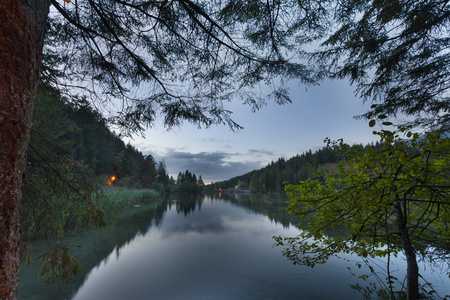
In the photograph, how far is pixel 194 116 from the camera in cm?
296

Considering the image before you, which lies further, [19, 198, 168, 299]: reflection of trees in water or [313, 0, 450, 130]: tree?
[19, 198, 168, 299]: reflection of trees in water

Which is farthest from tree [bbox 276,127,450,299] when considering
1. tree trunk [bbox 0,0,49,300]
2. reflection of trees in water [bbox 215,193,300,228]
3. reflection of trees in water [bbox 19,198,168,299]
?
reflection of trees in water [bbox 215,193,300,228]

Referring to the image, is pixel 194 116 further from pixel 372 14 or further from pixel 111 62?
pixel 372 14

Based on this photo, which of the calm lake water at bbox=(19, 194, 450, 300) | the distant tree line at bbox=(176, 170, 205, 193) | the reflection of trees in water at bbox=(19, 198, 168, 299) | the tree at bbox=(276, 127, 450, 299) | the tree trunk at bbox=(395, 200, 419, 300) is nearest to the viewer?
the tree at bbox=(276, 127, 450, 299)

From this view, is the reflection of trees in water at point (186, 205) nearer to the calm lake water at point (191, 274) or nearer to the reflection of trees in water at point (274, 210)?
the reflection of trees in water at point (274, 210)

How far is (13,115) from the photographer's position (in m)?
0.87

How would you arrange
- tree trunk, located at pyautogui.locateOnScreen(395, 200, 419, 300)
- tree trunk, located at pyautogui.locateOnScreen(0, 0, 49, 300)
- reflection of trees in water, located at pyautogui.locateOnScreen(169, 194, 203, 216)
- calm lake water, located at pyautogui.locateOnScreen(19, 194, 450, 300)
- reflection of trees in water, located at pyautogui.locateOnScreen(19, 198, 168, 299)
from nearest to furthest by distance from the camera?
tree trunk, located at pyautogui.locateOnScreen(0, 0, 49, 300), tree trunk, located at pyautogui.locateOnScreen(395, 200, 419, 300), reflection of trees in water, located at pyautogui.locateOnScreen(19, 198, 168, 299), calm lake water, located at pyautogui.locateOnScreen(19, 194, 450, 300), reflection of trees in water, located at pyautogui.locateOnScreen(169, 194, 203, 216)

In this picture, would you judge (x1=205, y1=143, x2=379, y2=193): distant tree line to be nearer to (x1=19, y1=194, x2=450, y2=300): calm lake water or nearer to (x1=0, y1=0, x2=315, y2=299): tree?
(x1=19, y1=194, x2=450, y2=300): calm lake water

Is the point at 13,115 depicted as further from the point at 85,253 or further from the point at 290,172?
the point at 290,172

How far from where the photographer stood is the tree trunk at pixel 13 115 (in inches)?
32.2

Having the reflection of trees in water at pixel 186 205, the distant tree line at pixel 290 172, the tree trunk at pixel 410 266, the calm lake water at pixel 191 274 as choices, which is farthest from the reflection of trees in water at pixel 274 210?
the distant tree line at pixel 290 172

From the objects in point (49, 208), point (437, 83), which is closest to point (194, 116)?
point (49, 208)

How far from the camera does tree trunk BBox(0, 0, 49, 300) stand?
817 millimetres

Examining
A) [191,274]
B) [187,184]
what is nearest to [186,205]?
[191,274]
